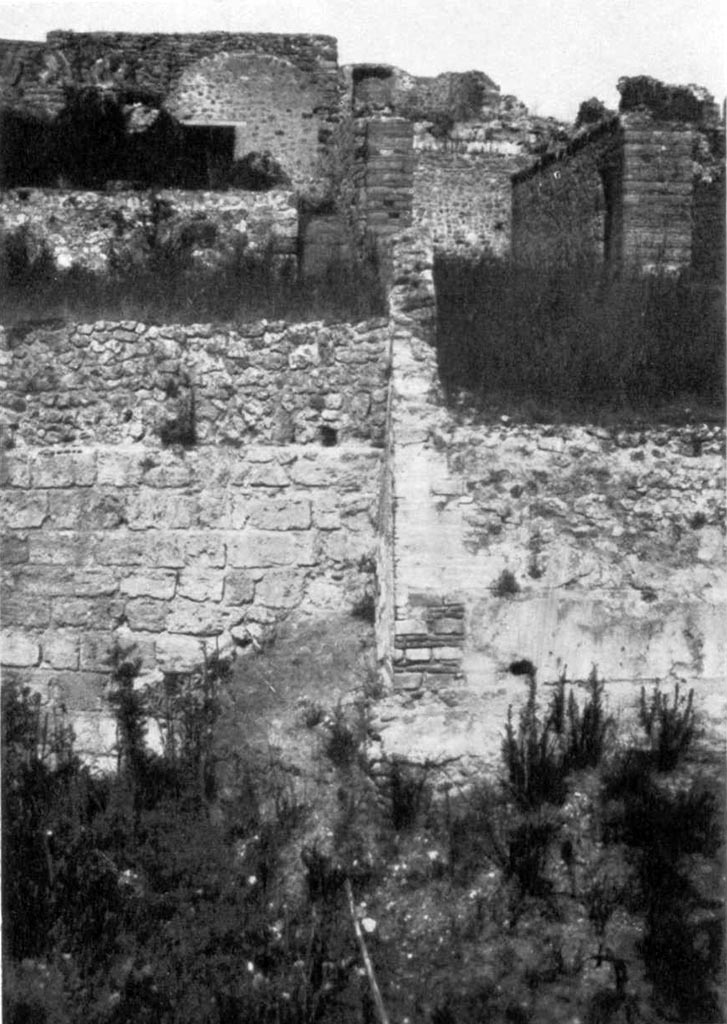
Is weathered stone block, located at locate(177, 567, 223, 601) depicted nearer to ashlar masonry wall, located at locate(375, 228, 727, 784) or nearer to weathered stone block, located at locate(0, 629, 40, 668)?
weathered stone block, located at locate(0, 629, 40, 668)

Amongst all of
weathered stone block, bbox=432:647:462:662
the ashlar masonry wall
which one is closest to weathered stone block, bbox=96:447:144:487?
the ashlar masonry wall

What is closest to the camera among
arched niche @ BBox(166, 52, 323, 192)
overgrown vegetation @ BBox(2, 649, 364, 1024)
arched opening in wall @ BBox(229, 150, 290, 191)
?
overgrown vegetation @ BBox(2, 649, 364, 1024)

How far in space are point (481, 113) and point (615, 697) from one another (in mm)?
15790

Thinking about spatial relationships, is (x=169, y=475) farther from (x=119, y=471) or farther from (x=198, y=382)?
(x=198, y=382)

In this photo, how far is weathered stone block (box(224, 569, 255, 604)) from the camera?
9961mm

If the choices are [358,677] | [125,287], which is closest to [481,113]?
[125,287]

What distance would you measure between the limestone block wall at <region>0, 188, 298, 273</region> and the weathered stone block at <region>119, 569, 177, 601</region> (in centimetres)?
429

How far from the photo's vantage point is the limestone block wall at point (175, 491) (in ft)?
32.6

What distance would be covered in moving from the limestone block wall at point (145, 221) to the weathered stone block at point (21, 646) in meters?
4.47

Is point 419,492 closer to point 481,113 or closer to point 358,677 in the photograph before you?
point 358,677

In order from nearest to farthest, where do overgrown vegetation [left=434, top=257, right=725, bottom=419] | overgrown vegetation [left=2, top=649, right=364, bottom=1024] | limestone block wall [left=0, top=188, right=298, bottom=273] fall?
overgrown vegetation [left=2, top=649, right=364, bottom=1024]
overgrown vegetation [left=434, top=257, right=725, bottom=419]
limestone block wall [left=0, top=188, right=298, bottom=273]

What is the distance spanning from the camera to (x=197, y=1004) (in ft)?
25.9

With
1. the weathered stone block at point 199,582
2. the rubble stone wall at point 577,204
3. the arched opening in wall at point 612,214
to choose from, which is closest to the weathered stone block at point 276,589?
the weathered stone block at point 199,582

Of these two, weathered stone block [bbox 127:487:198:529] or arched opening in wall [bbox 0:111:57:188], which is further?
arched opening in wall [bbox 0:111:57:188]
